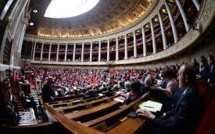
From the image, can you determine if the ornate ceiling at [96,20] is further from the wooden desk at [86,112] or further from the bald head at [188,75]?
the bald head at [188,75]

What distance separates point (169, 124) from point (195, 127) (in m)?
0.25

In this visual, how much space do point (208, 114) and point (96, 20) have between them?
117 feet

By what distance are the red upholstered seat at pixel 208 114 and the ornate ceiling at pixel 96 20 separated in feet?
75.2

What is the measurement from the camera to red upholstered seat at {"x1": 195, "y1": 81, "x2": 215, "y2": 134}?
154 centimetres

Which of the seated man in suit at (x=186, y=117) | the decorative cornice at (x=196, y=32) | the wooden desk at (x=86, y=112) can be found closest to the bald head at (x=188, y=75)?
the seated man in suit at (x=186, y=117)

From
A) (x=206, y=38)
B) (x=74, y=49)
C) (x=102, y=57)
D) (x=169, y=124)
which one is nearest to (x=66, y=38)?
(x=74, y=49)

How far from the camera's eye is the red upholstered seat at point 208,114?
5.06 feet

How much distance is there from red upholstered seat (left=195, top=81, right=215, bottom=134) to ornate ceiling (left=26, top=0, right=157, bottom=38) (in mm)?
22910

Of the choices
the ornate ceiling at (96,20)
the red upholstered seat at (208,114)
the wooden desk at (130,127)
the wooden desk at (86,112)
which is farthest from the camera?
the ornate ceiling at (96,20)

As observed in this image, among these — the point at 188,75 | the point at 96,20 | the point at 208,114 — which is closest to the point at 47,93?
the point at 188,75

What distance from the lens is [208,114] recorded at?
1.60 metres

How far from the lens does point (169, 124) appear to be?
5.99ft

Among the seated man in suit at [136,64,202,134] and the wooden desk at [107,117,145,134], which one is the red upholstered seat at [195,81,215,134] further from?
the wooden desk at [107,117,145,134]

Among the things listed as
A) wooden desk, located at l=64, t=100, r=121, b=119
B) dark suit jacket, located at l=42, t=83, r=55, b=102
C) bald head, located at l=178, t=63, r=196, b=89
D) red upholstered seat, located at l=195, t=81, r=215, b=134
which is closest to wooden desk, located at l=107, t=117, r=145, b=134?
red upholstered seat, located at l=195, t=81, r=215, b=134
